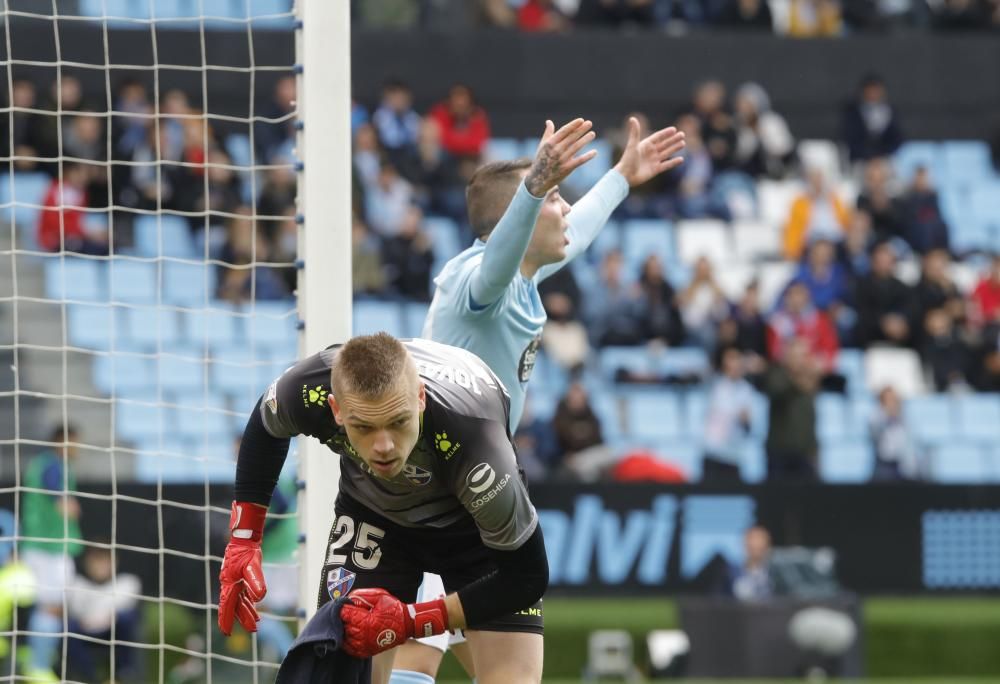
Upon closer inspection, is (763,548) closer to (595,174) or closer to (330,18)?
(595,174)

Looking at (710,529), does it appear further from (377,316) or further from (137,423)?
(137,423)

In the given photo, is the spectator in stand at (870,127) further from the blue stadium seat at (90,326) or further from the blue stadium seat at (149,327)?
the blue stadium seat at (90,326)

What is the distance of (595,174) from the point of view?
1756 cm

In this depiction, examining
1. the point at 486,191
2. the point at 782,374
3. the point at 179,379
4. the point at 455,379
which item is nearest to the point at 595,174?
the point at 782,374

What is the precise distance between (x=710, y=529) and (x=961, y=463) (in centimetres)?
292

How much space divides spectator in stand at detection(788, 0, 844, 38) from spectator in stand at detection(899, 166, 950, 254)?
2545 mm

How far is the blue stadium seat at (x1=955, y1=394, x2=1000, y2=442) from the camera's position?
1567cm

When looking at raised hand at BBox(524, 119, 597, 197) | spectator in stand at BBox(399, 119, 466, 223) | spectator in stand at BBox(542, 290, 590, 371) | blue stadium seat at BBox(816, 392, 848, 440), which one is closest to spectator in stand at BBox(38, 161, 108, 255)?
spectator in stand at BBox(399, 119, 466, 223)

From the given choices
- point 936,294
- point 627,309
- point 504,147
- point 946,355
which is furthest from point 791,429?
point 504,147

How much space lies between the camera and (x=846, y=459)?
599 inches

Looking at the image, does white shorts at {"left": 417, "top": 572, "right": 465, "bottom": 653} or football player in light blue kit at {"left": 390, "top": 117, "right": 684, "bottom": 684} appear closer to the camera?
football player in light blue kit at {"left": 390, "top": 117, "right": 684, "bottom": 684}

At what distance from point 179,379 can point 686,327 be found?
436 centimetres

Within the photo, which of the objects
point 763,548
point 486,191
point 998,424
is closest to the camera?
point 486,191

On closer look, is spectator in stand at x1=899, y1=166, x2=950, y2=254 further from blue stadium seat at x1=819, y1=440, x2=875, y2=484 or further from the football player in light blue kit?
the football player in light blue kit
